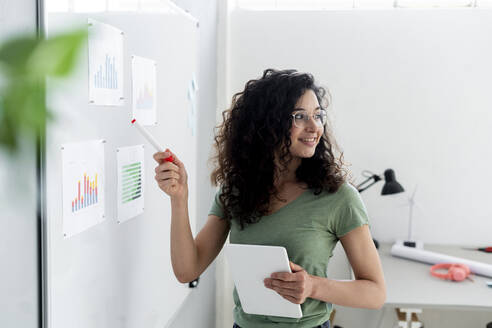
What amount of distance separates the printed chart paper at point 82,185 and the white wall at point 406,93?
190 centimetres

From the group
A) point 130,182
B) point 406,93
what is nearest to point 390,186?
point 406,93

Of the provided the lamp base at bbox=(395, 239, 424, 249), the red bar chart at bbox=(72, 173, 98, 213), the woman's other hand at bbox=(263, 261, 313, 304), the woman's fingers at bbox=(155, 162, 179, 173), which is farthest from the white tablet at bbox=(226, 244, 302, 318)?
the lamp base at bbox=(395, 239, 424, 249)

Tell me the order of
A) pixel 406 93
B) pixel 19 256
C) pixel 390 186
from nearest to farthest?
1. pixel 19 256
2. pixel 390 186
3. pixel 406 93

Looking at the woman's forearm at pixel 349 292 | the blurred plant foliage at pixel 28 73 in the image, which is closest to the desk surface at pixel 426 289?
the woman's forearm at pixel 349 292

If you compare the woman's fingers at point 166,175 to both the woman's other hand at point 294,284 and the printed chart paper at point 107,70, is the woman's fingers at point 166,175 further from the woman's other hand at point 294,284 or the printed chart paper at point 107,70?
the woman's other hand at point 294,284

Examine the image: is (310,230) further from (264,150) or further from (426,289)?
(426,289)

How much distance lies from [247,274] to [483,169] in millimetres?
1999

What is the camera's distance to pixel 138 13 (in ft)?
4.32

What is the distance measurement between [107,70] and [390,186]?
5.84ft

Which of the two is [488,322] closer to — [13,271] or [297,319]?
[297,319]

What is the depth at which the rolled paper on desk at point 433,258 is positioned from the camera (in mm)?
2252

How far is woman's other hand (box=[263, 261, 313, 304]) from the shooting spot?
116 cm

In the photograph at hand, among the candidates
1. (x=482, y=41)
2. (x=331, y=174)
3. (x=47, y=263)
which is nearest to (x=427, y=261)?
(x=482, y=41)

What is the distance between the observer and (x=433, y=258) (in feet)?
7.94
